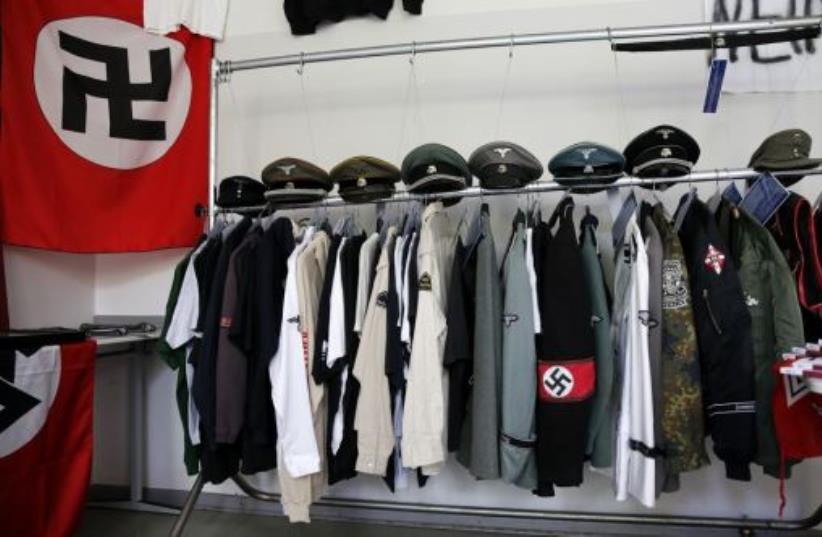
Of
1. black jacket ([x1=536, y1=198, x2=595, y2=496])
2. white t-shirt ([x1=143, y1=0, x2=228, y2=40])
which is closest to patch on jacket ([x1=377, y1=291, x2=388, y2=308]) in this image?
black jacket ([x1=536, y1=198, x2=595, y2=496])

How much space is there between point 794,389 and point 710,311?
0.83 ft

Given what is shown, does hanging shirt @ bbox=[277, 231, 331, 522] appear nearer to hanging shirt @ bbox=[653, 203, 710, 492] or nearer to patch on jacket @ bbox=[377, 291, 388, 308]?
patch on jacket @ bbox=[377, 291, 388, 308]

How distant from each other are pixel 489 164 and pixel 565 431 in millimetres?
793

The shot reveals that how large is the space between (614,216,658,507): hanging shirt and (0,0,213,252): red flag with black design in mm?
1869

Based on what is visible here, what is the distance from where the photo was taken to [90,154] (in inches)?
78.2

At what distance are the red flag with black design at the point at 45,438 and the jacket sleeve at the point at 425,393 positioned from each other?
1.26 meters

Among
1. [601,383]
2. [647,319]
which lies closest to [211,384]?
[601,383]

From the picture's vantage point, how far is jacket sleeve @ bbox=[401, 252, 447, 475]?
125 centimetres

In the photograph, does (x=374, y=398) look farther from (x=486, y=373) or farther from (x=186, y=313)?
(x=186, y=313)

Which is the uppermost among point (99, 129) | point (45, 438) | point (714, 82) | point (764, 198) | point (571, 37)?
point (571, 37)

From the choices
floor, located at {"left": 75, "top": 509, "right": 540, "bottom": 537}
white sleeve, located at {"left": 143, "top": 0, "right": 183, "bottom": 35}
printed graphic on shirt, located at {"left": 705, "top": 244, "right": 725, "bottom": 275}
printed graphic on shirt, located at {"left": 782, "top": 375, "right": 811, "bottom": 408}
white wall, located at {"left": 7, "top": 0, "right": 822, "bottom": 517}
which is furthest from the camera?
white sleeve, located at {"left": 143, "top": 0, "right": 183, "bottom": 35}

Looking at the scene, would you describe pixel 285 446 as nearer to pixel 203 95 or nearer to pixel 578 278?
pixel 578 278

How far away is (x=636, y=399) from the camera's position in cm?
124

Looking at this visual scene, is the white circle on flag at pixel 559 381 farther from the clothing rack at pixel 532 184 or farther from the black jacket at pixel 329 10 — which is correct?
the black jacket at pixel 329 10
